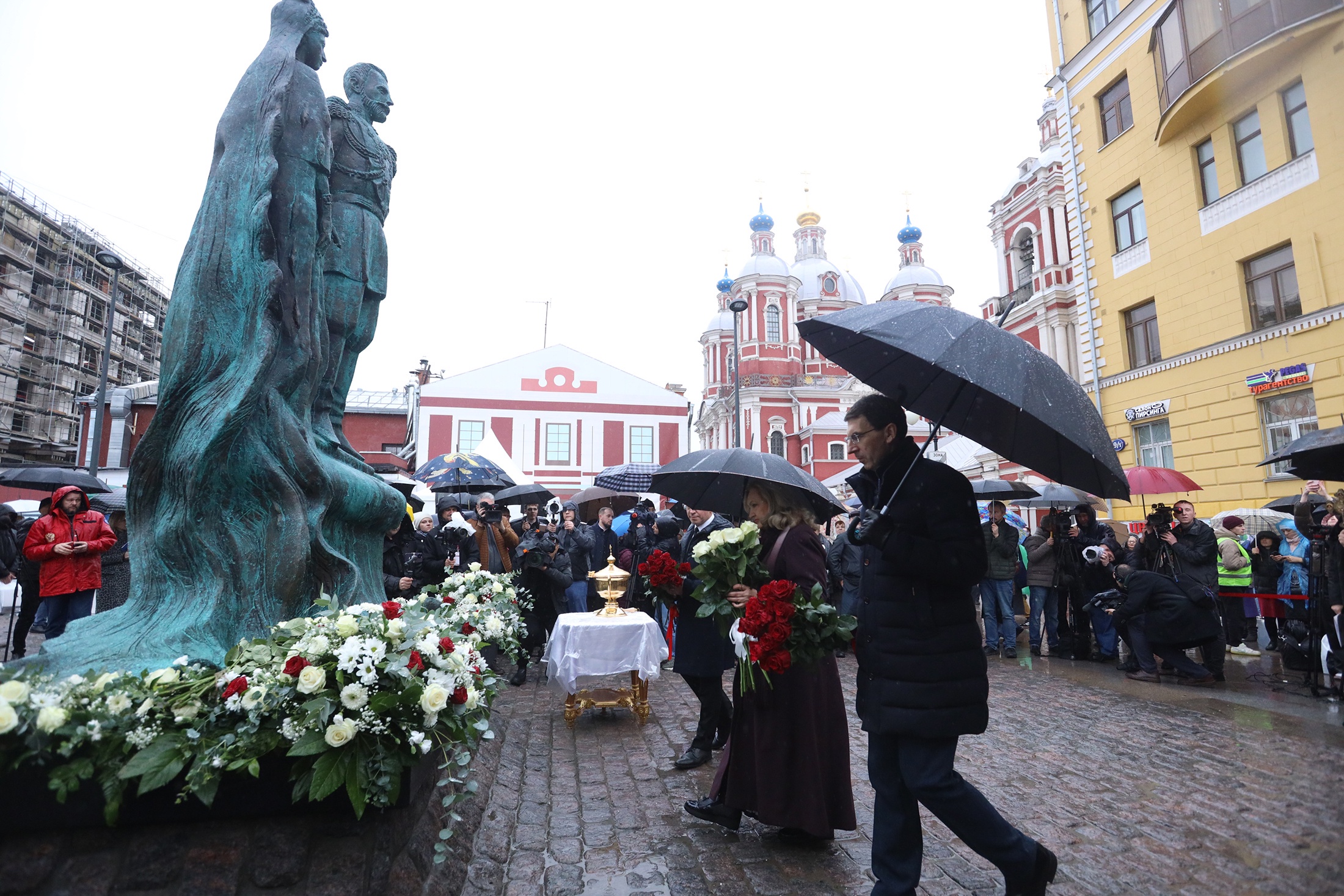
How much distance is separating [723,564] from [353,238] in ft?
10.0

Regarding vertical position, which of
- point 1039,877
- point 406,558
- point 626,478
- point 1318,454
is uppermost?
point 626,478

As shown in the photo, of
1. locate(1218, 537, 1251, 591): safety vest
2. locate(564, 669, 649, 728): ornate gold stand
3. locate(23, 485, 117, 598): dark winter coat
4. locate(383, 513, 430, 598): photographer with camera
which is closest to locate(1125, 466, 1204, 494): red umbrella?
locate(1218, 537, 1251, 591): safety vest

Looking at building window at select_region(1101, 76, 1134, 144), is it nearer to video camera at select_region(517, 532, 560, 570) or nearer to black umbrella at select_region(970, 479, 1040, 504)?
black umbrella at select_region(970, 479, 1040, 504)

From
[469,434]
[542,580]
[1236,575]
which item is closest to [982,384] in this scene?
[542,580]

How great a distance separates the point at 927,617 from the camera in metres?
2.66

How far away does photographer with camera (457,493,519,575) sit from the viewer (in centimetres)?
816

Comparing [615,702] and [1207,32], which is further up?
[1207,32]

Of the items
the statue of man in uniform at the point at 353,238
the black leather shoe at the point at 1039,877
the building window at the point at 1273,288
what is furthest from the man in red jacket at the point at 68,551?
the building window at the point at 1273,288

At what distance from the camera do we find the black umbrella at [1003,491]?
34.4 feet

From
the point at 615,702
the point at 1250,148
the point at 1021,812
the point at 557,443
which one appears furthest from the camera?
the point at 557,443

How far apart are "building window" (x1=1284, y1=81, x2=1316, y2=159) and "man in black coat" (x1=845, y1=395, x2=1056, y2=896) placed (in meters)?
15.3

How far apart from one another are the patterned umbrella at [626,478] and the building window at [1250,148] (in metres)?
12.8

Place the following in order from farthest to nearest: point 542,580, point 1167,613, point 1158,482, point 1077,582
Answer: point 1158,482, point 1077,582, point 542,580, point 1167,613

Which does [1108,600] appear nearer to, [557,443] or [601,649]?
[601,649]
